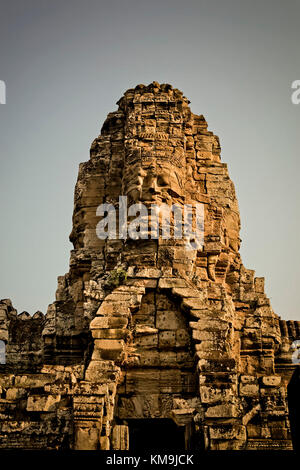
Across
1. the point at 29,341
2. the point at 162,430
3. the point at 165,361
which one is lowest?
the point at 162,430

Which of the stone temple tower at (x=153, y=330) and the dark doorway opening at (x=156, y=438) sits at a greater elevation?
the stone temple tower at (x=153, y=330)

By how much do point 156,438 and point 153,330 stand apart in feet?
10.9

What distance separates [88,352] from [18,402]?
1933mm

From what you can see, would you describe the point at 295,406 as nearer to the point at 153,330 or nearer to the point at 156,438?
the point at 153,330

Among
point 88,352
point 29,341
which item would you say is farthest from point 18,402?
point 29,341

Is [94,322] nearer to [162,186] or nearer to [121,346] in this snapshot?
[121,346]

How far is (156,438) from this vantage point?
14812 mm

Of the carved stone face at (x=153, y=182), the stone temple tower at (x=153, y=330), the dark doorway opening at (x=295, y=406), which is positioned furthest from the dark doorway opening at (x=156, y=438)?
the carved stone face at (x=153, y=182)

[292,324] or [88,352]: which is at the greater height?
[292,324]

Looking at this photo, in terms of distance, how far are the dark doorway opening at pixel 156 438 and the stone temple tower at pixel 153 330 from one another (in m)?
0.03

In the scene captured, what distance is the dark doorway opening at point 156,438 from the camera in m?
14.2

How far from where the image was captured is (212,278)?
1538 centimetres

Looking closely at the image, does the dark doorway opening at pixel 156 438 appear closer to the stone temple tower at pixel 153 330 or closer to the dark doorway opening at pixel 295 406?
the stone temple tower at pixel 153 330

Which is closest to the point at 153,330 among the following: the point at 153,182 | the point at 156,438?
the point at 156,438
